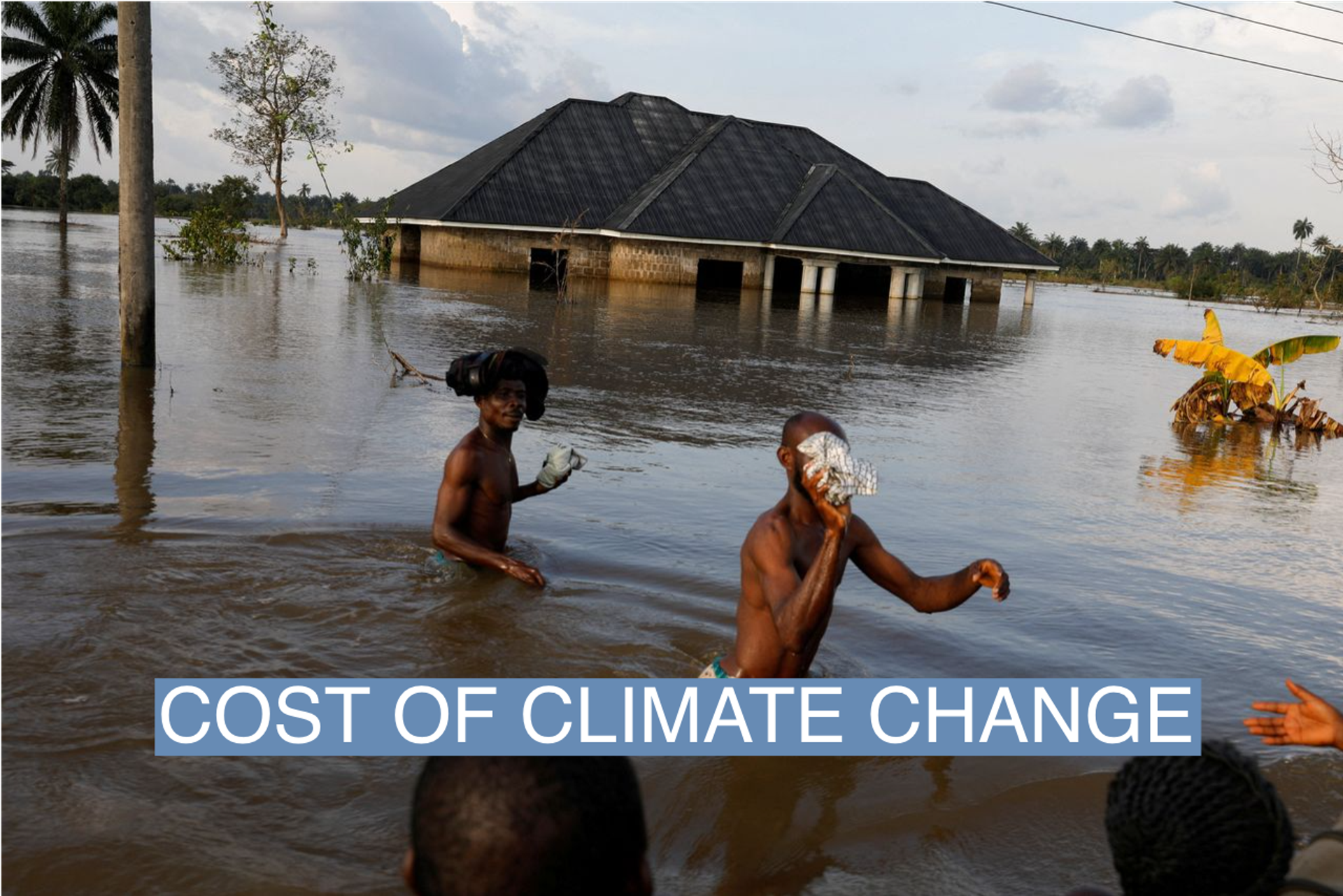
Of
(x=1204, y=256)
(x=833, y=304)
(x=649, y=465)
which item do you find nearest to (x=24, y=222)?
(x=833, y=304)

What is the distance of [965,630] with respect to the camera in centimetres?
523

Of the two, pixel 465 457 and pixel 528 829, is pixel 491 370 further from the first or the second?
pixel 528 829

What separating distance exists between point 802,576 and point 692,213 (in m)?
30.3

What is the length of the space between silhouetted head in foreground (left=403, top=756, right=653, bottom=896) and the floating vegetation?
42.2ft

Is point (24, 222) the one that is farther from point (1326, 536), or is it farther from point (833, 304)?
point (1326, 536)

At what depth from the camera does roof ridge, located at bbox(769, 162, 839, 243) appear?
32750 mm

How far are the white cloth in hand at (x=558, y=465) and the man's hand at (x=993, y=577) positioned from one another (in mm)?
2287

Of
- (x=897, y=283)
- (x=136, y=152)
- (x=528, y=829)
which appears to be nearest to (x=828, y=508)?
(x=528, y=829)

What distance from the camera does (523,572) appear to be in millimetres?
4816

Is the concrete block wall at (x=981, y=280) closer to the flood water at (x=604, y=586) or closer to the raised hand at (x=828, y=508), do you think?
the flood water at (x=604, y=586)

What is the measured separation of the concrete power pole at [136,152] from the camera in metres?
9.16

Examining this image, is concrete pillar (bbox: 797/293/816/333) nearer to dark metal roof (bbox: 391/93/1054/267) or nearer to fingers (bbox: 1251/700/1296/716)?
dark metal roof (bbox: 391/93/1054/267)

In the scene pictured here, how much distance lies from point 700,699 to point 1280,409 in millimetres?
11692

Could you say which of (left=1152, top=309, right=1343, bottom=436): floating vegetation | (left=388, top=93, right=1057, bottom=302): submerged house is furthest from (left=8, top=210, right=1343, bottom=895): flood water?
(left=388, top=93, right=1057, bottom=302): submerged house
